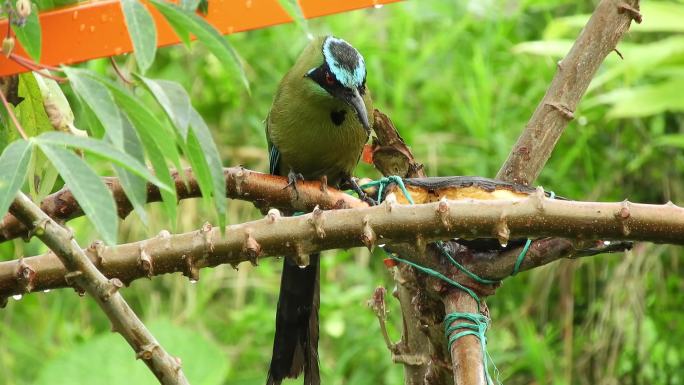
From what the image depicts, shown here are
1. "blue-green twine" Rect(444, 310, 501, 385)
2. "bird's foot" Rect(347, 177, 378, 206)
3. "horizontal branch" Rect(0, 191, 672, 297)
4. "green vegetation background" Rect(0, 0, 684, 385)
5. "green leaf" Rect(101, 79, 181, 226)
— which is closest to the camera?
"green leaf" Rect(101, 79, 181, 226)

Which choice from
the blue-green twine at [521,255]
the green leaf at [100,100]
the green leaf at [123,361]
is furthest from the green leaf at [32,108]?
the green leaf at [123,361]

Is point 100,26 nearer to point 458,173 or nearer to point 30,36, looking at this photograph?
point 30,36

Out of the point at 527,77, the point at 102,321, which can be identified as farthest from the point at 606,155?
the point at 102,321

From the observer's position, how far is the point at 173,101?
2.93ft

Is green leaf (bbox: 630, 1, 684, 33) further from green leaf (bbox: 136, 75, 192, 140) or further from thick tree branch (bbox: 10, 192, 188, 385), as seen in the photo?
green leaf (bbox: 136, 75, 192, 140)

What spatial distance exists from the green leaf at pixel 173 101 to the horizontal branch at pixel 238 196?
63 centimetres

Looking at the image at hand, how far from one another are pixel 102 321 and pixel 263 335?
0.71 m

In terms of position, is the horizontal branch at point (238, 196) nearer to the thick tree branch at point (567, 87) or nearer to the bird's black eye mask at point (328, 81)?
the thick tree branch at point (567, 87)

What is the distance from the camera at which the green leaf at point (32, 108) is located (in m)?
1.51

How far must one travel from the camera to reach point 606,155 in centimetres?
361

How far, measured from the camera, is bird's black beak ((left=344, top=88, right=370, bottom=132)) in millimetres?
2209

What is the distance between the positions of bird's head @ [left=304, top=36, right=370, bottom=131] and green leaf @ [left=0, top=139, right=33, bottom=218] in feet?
4.61

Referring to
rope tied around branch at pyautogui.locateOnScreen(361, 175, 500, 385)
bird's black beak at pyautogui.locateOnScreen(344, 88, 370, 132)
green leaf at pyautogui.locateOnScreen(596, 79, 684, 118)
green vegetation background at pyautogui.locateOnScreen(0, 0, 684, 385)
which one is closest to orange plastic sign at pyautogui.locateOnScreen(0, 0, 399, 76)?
rope tied around branch at pyautogui.locateOnScreen(361, 175, 500, 385)

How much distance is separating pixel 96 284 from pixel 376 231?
0.36 meters
